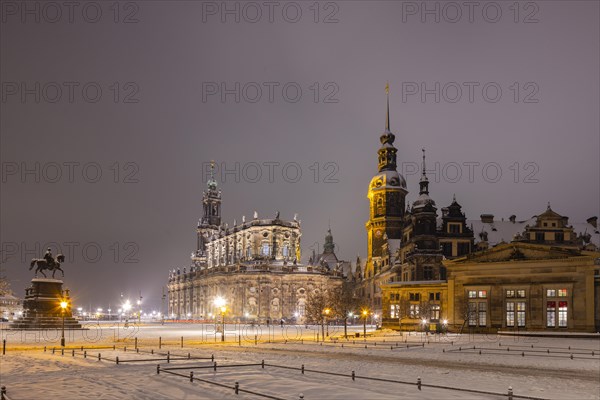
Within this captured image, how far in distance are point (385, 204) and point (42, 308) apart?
74.5 metres

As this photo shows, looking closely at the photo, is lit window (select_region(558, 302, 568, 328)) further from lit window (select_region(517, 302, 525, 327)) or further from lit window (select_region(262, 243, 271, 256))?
lit window (select_region(262, 243, 271, 256))

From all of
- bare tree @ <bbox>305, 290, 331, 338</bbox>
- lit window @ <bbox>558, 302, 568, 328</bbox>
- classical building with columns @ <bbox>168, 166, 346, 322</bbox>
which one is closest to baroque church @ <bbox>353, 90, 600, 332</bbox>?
lit window @ <bbox>558, 302, 568, 328</bbox>

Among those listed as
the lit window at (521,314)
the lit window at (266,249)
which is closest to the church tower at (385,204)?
the lit window at (266,249)

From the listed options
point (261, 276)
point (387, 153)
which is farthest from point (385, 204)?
point (261, 276)

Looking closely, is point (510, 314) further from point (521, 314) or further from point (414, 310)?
point (414, 310)

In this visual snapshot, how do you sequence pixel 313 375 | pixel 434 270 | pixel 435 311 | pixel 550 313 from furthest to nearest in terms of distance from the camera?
1. pixel 434 270
2. pixel 435 311
3. pixel 550 313
4. pixel 313 375

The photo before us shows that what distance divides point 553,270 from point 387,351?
35130 mm

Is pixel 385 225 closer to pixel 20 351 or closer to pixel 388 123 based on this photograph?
pixel 388 123

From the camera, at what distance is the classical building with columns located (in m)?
152

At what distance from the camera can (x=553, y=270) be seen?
70.1 m

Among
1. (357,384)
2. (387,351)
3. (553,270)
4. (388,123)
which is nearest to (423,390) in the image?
(357,384)

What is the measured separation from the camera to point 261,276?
499 feet

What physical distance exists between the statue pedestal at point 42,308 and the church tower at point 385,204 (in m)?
69.0

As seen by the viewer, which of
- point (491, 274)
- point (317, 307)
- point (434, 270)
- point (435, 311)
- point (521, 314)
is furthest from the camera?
point (317, 307)
